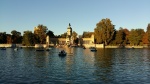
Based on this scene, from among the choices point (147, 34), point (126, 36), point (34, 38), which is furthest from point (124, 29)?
point (34, 38)

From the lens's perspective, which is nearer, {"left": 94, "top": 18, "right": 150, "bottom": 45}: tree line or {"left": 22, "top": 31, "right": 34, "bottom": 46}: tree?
{"left": 94, "top": 18, "right": 150, "bottom": 45}: tree line

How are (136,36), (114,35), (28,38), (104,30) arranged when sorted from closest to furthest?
1. (104,30)
2. (136,36)
3. (114,35)
4. (28,38)

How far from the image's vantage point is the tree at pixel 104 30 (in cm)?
16675

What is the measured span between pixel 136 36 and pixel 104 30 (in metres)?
21.5

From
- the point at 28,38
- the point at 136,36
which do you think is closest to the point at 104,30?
the point at 136,36

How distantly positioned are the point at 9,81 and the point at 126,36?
15070 cm

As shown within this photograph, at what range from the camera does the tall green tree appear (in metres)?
168

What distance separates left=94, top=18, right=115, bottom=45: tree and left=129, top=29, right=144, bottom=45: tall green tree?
12562 millimetres

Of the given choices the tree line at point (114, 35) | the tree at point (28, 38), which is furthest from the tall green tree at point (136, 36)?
the tree at point (28, 38)

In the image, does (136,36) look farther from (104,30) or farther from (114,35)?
(104,30)

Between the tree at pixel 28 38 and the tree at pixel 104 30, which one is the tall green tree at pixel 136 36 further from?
the tree at pixel 28 38

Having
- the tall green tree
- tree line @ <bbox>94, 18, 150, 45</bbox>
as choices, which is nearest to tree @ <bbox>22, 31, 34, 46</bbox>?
tree line @ <bbox>94, 18, 150, 45</bbox>

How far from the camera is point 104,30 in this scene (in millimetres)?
166000

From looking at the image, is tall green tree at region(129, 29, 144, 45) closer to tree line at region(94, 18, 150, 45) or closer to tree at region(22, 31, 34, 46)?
tree line at region(94, 18, 150, 45)
